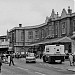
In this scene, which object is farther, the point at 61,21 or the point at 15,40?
the point at 15,40

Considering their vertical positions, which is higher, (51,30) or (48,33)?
(51,30)

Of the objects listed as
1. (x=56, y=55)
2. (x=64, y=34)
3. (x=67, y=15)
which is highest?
(x=67, y=15)

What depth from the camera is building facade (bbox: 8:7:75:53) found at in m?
52.2

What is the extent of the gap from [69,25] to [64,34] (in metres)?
2.62

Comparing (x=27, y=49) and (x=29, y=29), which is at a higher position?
(x=29, y=29)

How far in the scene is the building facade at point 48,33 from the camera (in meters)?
52.2

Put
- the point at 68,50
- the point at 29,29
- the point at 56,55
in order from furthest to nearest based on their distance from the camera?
the point at 29,29 → the point at 68,50 → the point at 56,55

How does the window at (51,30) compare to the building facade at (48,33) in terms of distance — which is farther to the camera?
the window at (51,30)

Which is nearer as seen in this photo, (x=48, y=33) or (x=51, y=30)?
(x=51, y=30)

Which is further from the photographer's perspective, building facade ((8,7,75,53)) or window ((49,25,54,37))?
window ((49,25,54,37))

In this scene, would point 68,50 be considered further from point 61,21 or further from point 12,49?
point 12,49

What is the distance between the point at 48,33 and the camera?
63.3m

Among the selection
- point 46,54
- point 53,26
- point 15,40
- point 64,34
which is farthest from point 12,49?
point 46,54

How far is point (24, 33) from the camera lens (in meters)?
79.9
